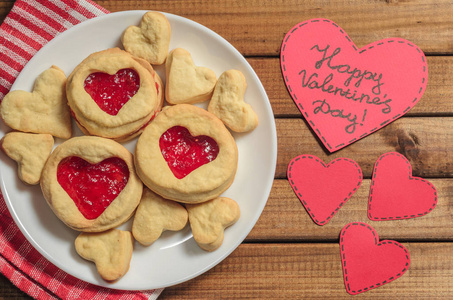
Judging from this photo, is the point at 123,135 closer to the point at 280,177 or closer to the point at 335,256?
the point at 280,177

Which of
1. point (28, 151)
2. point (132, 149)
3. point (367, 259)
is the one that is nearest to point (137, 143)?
point (132, 149)

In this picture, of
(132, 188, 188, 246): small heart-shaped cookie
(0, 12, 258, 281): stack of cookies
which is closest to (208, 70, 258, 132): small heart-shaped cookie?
(0, 12, 258, 281): stack of cookies

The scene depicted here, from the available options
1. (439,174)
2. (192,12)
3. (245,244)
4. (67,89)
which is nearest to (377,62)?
(439,174)

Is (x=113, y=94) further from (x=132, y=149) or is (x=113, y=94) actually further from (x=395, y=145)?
(x=395, y=145)

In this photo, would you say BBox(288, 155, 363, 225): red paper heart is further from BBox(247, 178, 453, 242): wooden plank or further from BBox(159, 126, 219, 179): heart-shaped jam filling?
BBox(159, 126, 219, 179): heart-shaped jam filling

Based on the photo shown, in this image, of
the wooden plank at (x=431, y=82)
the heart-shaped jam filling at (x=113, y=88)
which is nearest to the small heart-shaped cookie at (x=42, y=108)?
the heart-shaped jam filling at (x=113, y=88)

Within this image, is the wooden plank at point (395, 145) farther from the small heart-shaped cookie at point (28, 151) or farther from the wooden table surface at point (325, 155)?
the small heart-shaped cookie at point (28, 151)
